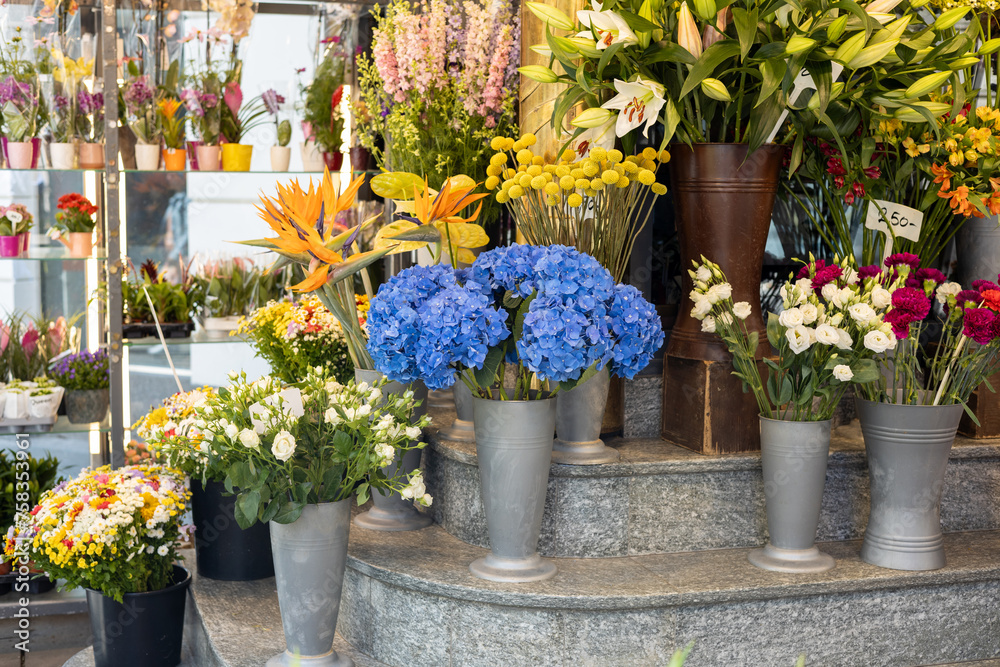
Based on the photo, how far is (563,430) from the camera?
216 cm

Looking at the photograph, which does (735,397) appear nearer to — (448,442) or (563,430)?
(563,430)

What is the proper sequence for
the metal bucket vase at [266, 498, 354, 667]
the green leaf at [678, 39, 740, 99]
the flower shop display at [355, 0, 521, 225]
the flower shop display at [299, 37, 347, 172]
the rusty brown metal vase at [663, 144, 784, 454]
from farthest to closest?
the flower shop display at [299, 37, 347, 172] → the flower shop display at [355, 0, 521, 225] → the rusty brown metal vase at [663, 144, 784, 454] → the green leaf at [678, 39, 740, 99] → the metal bucket vase at [266, 498, 354, 667]

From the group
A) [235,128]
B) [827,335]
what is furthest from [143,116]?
[827,335]

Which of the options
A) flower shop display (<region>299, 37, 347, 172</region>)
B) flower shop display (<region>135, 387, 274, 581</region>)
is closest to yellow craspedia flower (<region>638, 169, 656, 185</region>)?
flower shop display (<region>135, 387, 274, 581</region>)

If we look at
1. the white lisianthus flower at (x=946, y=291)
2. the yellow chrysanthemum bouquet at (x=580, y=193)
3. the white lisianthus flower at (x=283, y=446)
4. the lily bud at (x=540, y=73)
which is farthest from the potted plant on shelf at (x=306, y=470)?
the white lisianthus flower at (x=946, y=291)

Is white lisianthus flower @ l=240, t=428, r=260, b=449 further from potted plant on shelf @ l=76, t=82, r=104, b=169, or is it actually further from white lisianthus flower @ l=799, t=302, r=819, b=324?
potted plant on shelf @ l=76, t=82, r=104, b=169

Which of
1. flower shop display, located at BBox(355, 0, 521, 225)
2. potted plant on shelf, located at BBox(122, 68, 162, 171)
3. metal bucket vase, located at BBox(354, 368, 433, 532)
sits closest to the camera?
metal bucket vase, located at BBox(354, 368, 433, 532)

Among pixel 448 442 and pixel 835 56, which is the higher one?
pixel 835 56

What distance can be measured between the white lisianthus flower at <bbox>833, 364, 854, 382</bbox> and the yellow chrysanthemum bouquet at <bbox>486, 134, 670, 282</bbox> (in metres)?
0.51

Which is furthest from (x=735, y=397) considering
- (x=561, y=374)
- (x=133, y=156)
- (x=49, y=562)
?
(x=133, y=156)

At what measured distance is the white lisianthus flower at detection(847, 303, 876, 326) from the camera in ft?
6.07

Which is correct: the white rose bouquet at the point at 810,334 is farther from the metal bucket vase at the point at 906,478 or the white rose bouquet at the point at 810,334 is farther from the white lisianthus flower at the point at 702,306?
the metal bucket vase at the point at 906,478

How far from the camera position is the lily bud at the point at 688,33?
77.8 inches

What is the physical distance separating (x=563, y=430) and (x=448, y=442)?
0.30 metres
